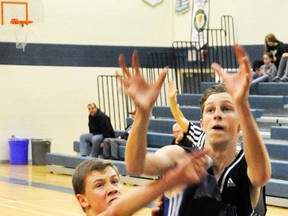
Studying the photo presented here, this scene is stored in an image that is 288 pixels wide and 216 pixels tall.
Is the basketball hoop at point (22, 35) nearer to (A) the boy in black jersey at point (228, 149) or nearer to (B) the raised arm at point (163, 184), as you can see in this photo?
(A) the boy in black jersey at point (228, 149)

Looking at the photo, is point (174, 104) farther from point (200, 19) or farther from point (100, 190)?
point (200, 19)

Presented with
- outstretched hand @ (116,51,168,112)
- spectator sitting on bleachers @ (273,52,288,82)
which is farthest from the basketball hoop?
outstretched hand @ (116,51,168,112)

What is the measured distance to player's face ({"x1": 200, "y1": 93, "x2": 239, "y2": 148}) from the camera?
339 cm

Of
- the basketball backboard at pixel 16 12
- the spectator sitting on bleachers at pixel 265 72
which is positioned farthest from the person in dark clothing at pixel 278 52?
the basketball backboard at pixel 16 12

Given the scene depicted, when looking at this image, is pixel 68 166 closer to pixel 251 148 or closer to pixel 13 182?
pixel 13 182

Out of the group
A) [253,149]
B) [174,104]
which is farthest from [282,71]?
A: [253,149]

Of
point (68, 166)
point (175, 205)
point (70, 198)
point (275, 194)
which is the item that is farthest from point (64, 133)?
point (175, 205)

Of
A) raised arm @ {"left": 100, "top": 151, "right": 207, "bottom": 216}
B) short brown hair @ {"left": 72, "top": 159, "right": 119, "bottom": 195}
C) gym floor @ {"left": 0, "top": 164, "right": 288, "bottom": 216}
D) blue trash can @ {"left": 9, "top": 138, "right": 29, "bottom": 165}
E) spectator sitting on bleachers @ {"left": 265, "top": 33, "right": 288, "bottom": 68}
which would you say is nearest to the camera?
raised arm @ {"left": 100, "top": 151, "right": 207, "bottom": 216}

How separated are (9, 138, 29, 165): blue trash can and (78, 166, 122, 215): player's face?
15164mm

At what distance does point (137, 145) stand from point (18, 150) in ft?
50.8

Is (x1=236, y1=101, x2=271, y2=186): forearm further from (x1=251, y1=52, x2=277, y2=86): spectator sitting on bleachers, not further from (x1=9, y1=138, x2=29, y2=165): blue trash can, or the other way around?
(x1=9, y1=138, x2=29, y2=165): blue trash can

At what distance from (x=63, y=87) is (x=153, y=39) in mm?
3073

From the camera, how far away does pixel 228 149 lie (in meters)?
3.44

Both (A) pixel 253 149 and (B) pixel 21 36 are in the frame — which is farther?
(B) pixel 21 36
